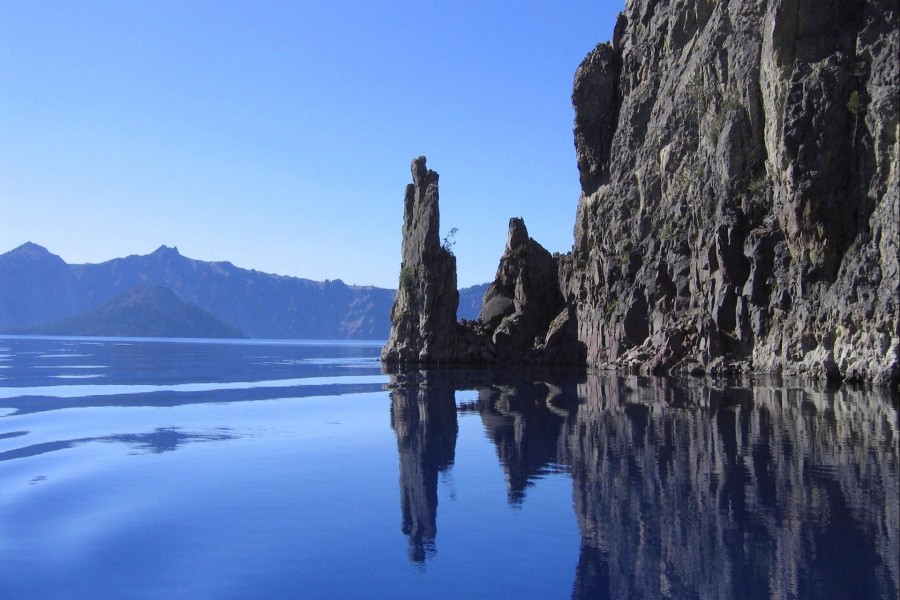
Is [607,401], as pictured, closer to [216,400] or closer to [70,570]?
[216,400]

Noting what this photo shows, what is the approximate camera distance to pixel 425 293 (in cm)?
10219

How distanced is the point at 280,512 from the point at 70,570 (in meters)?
5.03

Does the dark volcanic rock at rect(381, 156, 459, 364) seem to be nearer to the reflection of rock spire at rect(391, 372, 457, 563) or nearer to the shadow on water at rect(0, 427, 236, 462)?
the reflection of rock spire at rect(391, 372, 457, 563)

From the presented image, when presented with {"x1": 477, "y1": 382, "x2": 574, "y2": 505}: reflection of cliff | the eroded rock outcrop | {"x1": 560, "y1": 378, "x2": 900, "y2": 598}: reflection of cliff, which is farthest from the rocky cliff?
{"x1": 560, "y1": 378, "x2": 900, "y2": 598}: reflection of cliff

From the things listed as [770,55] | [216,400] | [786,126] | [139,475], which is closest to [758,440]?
[139,475]

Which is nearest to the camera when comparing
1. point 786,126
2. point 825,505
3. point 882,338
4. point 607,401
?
point 825,505

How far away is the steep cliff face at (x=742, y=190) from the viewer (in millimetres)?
53125

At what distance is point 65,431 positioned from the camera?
106ft

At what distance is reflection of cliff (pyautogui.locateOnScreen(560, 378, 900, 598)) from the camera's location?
13.1m

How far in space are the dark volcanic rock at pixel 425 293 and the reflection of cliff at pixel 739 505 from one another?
6619cm

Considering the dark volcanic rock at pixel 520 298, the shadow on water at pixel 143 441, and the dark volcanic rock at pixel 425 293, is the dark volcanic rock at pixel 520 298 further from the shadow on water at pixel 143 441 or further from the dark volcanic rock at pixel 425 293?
the shadow on water at pixel 143 441

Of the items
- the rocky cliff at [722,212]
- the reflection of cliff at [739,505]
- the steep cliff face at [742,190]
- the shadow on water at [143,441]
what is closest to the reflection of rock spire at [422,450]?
the reflection of cliff at [739,505]

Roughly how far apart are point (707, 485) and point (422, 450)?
1048 cm

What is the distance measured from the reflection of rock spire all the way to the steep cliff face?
25.2 m
